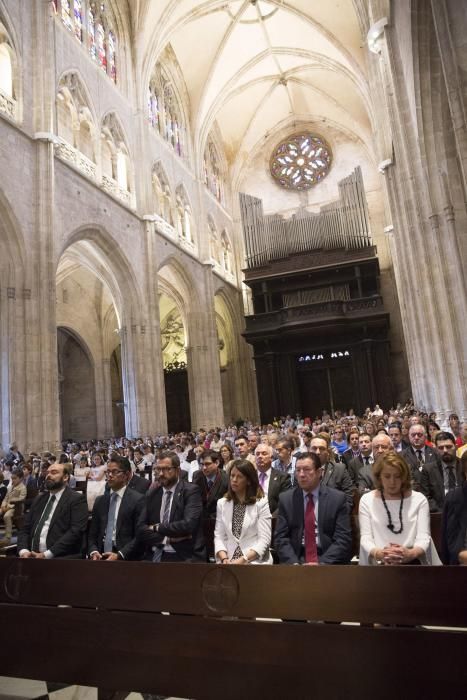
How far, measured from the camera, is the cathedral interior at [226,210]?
11.9m

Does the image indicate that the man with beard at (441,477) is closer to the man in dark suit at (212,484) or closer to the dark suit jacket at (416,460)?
the dark suit jacket at (416,460)

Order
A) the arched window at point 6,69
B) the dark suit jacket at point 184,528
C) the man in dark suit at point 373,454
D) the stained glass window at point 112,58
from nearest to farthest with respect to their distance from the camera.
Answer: the dark suit jacket at point 184,528 < the man in dark suit at point 373,454 < the arched window at point 6,69 < the stained glass window at point 112,58

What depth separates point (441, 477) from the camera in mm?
4574

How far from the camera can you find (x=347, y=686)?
1.99m

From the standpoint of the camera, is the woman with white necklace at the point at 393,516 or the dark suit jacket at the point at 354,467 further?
the dark suit jacket at the point at 354,467

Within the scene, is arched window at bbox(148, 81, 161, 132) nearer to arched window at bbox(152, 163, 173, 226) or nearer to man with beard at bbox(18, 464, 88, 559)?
arched window at bbox(152, 163, 173, 226)

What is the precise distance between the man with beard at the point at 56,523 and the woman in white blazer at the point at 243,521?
1275 millimetres

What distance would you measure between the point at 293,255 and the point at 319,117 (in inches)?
387

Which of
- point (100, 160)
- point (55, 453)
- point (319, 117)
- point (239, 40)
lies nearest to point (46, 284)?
point (55, 453)

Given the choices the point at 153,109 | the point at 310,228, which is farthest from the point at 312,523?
the point at 310,228

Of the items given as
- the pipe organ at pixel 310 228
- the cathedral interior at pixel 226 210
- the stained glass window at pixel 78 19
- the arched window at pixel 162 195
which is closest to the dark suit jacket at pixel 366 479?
the cathedral interior at pixel 226 210

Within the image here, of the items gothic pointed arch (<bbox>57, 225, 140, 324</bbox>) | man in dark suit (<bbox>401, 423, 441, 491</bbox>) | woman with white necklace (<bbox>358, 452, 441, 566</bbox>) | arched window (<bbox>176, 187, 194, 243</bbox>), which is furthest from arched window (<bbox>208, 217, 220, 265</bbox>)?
woman with white necklace (<bbox>358, 452, 441, 566</bbox>)

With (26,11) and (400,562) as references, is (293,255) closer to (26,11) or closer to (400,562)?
(26,11)

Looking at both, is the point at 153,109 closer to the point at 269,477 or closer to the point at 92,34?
the point at 92,34
